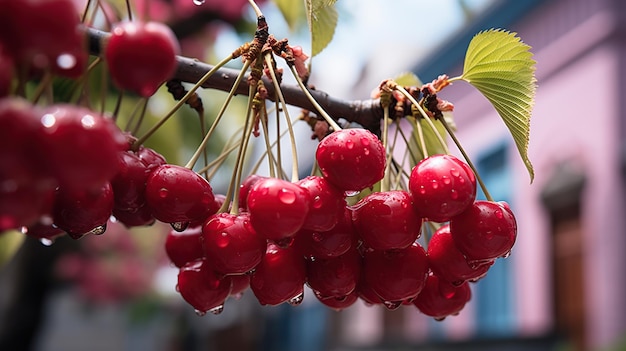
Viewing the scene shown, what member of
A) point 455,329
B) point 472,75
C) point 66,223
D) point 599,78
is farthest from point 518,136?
point 455,329

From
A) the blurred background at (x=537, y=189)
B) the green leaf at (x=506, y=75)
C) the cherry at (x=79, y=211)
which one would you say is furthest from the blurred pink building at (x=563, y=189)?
the cherry at (x=79, y=211)

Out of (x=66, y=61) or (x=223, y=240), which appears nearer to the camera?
(x=66, y=61)

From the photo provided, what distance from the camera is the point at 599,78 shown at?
3465 millimetres

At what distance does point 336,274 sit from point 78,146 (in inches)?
12.6

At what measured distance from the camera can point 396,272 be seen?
630 mm

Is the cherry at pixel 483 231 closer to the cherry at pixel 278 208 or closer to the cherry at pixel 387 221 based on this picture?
the cherry at pixel 387 221

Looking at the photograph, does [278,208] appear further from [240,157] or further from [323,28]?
[323,28]

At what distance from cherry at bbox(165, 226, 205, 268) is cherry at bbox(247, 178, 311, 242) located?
155mm

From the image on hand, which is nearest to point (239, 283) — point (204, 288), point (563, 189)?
A: point (204, 288)

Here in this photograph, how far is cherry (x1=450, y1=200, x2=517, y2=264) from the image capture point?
610mm

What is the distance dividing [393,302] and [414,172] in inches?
4.8

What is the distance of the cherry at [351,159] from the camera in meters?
0.58

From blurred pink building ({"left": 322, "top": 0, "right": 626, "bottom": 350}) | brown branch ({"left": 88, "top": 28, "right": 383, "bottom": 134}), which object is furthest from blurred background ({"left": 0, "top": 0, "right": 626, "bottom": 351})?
brown branch ({"left": 88, "top": 28, "right": 383, "bottom": 134})

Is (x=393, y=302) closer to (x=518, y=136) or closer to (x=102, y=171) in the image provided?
(x=518, y=136)
